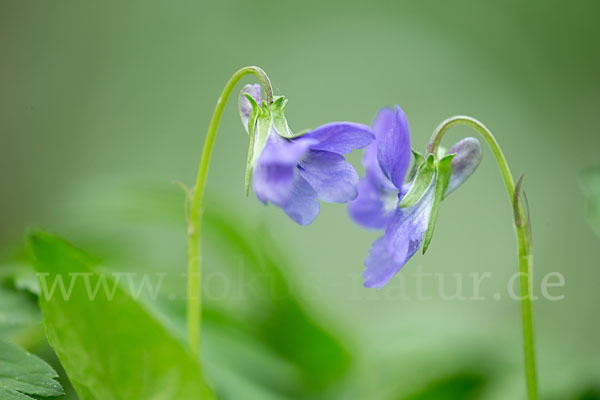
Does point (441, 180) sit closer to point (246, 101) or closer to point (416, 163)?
point (416, 163)

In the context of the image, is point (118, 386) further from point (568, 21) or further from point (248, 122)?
point (568, 21)

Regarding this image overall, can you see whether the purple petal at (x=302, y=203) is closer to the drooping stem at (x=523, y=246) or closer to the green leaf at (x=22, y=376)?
the drooping stem at (x=523, y=246)

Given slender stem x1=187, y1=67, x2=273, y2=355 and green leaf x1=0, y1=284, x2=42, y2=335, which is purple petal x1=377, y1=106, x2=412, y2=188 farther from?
green leaf x1=0, y1=284, x2=42, y2=335

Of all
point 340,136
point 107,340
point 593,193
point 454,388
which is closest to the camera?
point 107,340

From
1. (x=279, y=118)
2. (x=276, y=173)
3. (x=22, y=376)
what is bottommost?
(x=22, y=376)

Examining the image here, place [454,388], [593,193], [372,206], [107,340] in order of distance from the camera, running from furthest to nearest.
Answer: [454,388], [593,193], [372,206], [107,340]

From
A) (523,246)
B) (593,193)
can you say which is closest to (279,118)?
(523,246)
